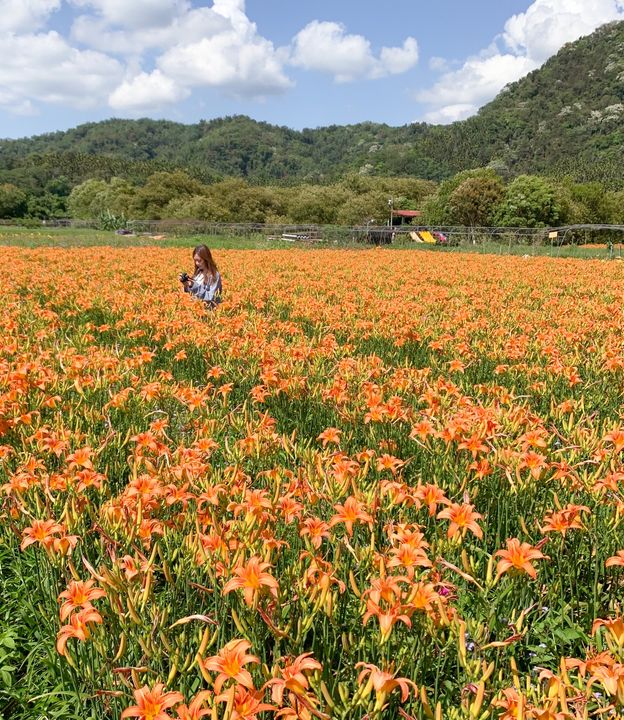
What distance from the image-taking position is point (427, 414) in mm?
3248

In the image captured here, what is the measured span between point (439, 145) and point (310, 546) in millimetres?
131486

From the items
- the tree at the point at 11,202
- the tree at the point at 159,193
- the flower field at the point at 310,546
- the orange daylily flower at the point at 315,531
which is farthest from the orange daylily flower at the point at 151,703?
the tree at the point at 11,202

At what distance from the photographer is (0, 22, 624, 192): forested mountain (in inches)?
3893

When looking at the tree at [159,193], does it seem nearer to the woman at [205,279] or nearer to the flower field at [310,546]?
the woman at [205,279]

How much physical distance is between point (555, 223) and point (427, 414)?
190ft

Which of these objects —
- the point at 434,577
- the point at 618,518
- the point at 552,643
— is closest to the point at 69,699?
the point at 434,577

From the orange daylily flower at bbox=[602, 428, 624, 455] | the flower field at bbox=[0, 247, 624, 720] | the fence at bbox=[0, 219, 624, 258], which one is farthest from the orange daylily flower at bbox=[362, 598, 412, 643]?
the fence at bbox=[0, 219, 624, 258]

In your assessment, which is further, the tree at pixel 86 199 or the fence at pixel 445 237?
the tree at pixel 86 199

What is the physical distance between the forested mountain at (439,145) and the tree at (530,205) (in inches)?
1021

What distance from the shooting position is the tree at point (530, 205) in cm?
5262

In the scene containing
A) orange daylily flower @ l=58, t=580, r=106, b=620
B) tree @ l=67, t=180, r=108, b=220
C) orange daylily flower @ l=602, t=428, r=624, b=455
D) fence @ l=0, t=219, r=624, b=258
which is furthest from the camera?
tree @ l=67, t=180, r=108, b=220

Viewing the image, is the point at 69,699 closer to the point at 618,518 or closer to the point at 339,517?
the point at 339,517

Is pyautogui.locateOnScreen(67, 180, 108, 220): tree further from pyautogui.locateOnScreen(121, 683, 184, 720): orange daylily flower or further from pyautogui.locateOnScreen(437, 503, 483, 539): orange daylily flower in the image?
pyautogui.locateOnScreen(121, 683, 184, 720): orange daylily flower

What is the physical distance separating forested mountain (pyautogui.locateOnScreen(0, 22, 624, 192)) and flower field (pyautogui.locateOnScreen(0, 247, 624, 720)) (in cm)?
8220
